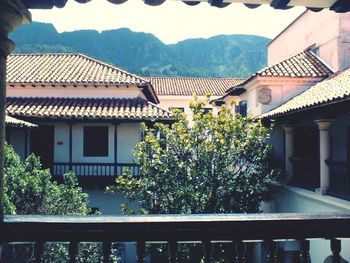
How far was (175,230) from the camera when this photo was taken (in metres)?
2.35

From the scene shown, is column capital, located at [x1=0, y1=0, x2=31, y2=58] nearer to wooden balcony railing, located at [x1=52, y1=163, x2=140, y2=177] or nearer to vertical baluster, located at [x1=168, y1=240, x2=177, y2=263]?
vertical baluster, located at [x1=168, y1=240, x2=177, y2=263]

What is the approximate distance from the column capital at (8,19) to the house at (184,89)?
3126 centimetres

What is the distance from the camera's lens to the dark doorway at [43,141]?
17.2 meters

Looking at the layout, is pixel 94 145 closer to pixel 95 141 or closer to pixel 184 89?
pixel 95 141

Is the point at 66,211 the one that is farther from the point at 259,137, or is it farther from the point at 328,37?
the point at 328,37

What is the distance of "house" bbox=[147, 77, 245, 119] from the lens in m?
35.6

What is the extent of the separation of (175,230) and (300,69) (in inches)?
605

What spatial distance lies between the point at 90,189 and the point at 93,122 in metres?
2.76

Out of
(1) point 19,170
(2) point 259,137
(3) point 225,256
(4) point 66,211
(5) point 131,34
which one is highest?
(5) point 131,34

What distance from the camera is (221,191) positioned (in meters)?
10.5

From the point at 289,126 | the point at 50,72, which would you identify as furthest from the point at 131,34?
the point at 289,126

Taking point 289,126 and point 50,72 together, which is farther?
point 50,72

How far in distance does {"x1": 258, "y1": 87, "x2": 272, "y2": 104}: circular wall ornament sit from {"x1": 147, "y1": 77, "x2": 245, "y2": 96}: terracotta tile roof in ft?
62.2

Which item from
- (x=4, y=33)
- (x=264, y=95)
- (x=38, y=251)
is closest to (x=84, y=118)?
(x=264, y=95)
